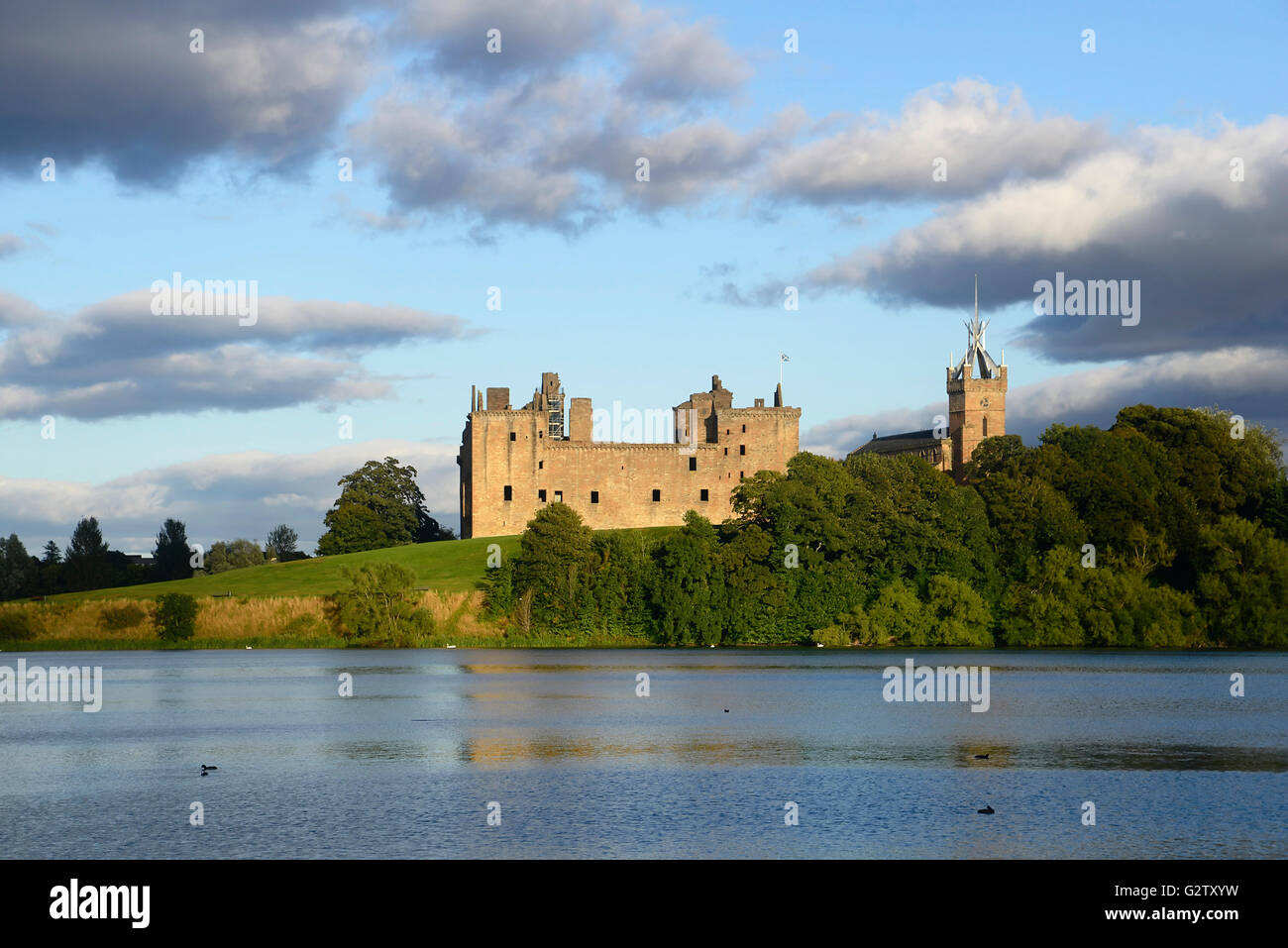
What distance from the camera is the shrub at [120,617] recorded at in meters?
79.1

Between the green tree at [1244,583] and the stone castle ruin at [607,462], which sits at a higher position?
the stone castle ruin at [607,462]

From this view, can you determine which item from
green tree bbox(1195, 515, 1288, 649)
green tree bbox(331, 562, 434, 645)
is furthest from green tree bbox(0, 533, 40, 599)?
green tree bbox(1195, 515, 1288, 649)

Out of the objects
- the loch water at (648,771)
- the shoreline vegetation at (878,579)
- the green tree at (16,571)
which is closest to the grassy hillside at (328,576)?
the shoreline vegetation at (878,579)

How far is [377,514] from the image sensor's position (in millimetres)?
118188

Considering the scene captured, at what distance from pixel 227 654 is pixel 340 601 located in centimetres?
693

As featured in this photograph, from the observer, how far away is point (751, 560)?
261 feet

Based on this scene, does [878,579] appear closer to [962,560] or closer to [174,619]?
[962,560]

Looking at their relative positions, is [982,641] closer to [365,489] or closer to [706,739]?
[706,739]

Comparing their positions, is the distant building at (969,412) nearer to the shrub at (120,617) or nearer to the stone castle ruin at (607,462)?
the stone castle ruin at (607,462)

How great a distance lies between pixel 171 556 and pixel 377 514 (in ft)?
73.3

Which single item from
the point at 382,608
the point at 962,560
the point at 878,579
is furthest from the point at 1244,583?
A: the point at 382,608

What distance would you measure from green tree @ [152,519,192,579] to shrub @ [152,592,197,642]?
43.0 m

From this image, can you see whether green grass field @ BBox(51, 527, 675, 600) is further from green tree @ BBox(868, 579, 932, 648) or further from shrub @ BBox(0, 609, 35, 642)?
green tree @ BBox(868, 579, 932, 648)

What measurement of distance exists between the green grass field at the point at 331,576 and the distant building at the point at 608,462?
27.8ft
